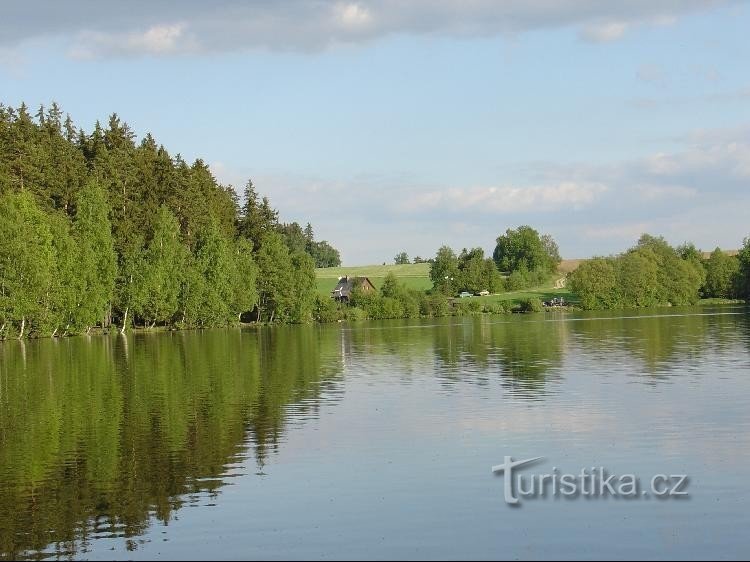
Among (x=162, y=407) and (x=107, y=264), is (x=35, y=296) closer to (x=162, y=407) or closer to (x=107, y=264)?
(x=107, y=264)

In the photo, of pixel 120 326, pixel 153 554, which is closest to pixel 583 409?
pixel 153 554

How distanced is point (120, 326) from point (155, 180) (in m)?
18.2

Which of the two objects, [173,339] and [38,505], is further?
[173,339]

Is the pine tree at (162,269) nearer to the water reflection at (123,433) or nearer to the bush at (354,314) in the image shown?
the bush at (354,314)

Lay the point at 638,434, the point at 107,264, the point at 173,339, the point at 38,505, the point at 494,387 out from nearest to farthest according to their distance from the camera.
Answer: the point at 38,505
the point at 638,434
the point at 494,387
the point at 173,339
the point at 107,264

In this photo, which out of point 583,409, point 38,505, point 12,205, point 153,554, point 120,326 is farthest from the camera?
point 120,326

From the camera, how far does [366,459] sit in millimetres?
23344

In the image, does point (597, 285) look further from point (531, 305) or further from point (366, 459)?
point (366, 459)

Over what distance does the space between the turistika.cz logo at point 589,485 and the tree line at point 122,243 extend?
69.9 metres

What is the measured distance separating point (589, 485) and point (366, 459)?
18.9 ft

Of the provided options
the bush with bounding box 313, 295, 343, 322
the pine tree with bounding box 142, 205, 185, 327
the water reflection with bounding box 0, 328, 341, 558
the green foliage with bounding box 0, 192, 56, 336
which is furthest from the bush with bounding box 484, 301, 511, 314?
the water reflection with bounding box 0, 328, 341, 558

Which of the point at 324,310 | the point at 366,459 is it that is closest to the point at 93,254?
the point at 324,310

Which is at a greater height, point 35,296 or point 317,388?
point 35,296

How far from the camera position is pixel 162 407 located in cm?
3428
